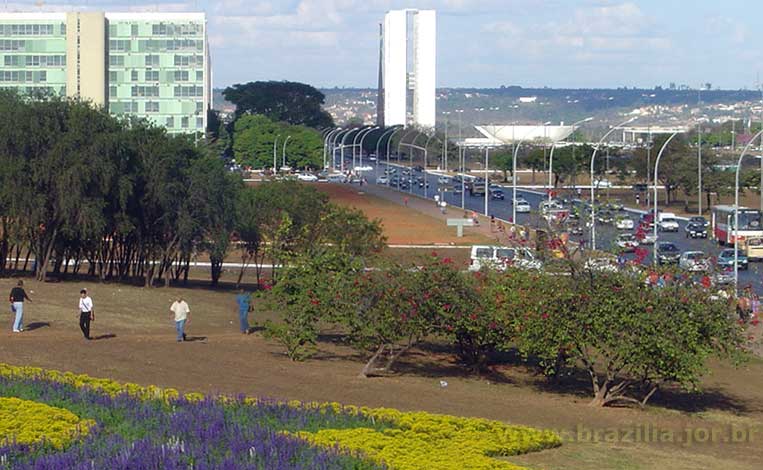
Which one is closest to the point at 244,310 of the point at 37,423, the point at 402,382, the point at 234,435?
the point at 402,382

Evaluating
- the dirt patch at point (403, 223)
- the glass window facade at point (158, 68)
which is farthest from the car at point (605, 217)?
the glass window facade at point (158, 68)

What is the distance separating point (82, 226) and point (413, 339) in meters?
18.0

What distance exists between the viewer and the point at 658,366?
968 inches

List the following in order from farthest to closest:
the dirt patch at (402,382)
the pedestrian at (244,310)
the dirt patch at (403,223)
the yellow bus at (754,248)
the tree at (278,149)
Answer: the tree at (278,149)
the dirt patch at (403,223)
the yellow bus at (754,248)
the pedestrian at (244,310)
the dirt patch at (402,382)

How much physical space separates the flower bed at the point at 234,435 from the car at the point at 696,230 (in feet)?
175

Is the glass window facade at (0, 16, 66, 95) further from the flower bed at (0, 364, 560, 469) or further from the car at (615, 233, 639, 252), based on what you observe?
the flower bed at (0, 364, 560, 469)

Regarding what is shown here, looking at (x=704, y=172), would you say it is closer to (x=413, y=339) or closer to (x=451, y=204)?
(x=451, y=204)

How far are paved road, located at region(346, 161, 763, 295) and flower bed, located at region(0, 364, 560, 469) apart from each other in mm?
9650

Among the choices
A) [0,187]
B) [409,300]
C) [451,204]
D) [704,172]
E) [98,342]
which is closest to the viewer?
[409,300]


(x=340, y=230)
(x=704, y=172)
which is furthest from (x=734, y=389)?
Result: (x=704, y=172)

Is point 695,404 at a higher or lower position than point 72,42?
lower

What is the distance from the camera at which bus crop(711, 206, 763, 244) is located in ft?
206

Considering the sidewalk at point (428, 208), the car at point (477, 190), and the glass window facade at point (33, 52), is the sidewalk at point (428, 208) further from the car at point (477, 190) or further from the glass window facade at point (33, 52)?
the glass window facade at point (33, 52)

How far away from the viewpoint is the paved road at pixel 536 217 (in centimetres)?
2847
